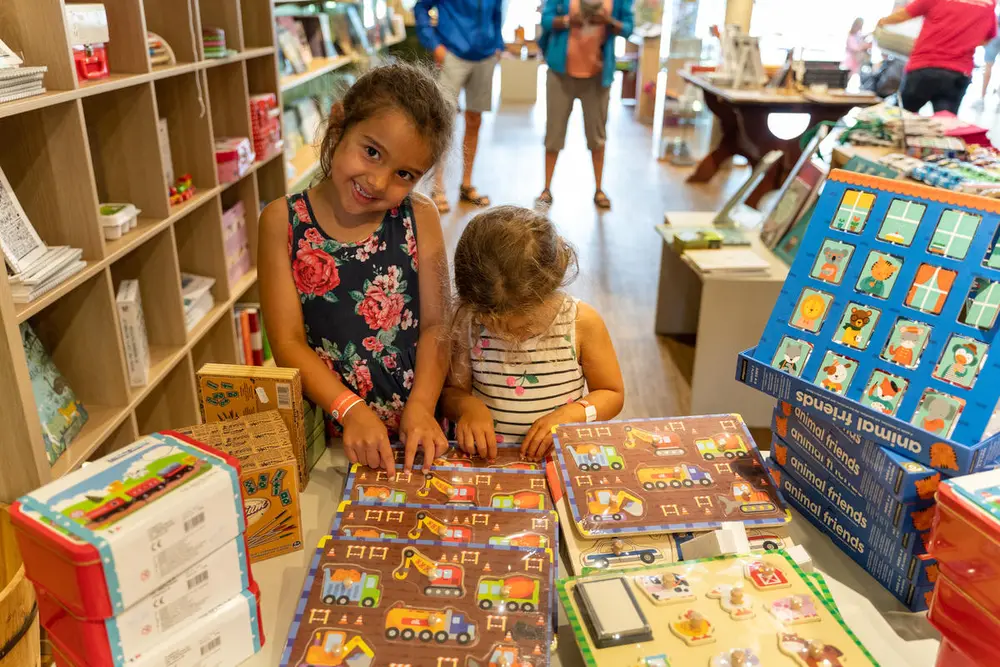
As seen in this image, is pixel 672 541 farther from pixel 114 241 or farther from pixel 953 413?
pixel 114 241

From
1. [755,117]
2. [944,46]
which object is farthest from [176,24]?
[755,117]

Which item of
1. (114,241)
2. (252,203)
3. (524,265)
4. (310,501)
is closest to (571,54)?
(252,203)

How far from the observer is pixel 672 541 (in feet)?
3.52

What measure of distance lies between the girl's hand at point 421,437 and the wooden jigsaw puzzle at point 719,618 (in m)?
0.34

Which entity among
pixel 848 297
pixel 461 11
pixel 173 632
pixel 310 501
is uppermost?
pixel 461 11

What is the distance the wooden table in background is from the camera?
5.30 meters

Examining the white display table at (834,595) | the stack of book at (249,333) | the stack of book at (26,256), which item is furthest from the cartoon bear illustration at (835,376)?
the stack of book at (249,333)

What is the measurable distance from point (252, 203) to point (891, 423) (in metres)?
2.50

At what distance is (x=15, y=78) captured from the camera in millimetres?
A: 1499

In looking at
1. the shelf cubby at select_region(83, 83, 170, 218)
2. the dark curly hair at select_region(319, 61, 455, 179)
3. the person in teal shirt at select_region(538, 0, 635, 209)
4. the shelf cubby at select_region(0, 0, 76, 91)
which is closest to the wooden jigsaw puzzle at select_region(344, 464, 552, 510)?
the dark curly hair at select_region(319, 61, 455, 179)

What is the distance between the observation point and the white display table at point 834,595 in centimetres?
94

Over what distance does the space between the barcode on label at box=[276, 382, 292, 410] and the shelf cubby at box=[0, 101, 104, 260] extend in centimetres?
96

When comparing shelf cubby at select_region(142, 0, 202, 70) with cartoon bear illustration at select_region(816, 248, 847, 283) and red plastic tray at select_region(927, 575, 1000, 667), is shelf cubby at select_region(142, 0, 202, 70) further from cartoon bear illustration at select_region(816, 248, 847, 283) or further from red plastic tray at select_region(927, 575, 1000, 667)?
red plastic tray at select_region(927, 575, 1000, 667)

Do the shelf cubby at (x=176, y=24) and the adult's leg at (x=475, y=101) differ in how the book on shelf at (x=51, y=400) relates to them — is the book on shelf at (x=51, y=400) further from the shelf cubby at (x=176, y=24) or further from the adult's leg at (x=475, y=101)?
the adult's leg at (x=475, y=101)
